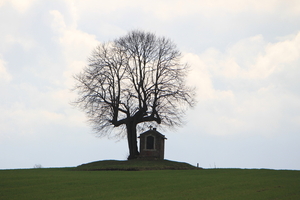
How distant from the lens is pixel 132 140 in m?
43.6

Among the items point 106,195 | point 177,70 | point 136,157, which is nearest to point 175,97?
point 177,70

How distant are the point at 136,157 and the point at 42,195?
23881mm

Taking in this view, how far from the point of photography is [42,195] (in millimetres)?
19531

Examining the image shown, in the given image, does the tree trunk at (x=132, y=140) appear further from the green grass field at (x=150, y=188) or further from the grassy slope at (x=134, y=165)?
the green grass field at (x=150, y=188)

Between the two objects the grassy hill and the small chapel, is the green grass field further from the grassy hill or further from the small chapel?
the small chapel

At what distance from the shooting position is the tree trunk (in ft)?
142

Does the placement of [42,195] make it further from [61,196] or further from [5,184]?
[5,184]

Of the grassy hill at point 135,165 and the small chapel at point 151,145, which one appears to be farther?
the small chapel at point 151,145

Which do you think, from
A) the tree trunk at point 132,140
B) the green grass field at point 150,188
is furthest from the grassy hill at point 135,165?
the green grass field at point 150,188

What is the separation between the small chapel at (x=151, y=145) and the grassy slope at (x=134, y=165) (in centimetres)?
219

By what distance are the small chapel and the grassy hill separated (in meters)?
1.91

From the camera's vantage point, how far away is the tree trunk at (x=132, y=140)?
142ft

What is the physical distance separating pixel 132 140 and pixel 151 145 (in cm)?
265

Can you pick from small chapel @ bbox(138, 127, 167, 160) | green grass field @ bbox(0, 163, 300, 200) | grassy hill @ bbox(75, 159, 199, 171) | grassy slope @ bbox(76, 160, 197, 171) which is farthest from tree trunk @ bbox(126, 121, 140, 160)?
green grass field @ bbox(0, 163, 300, 200)
